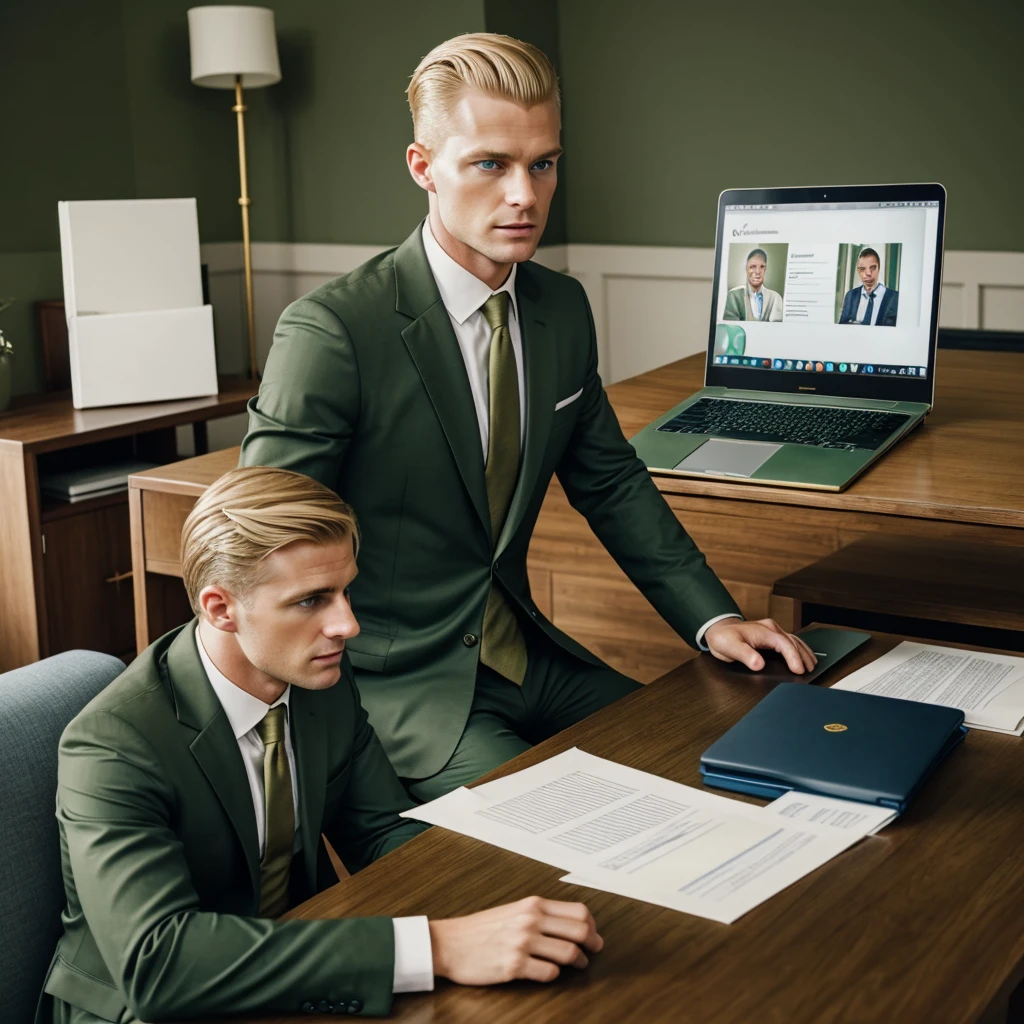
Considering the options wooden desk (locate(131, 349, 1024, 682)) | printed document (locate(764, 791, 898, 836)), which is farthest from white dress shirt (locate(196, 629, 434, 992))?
wooden desk (locate(131, 349, 1024, 682))

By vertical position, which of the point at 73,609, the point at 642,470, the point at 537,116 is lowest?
the point at 73,609

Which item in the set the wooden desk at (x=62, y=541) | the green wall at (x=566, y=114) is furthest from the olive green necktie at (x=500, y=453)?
the green wall at (x=566, y=114)

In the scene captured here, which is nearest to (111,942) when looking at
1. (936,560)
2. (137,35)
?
(936,560)

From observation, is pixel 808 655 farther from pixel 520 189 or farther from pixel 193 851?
pixel 193 851

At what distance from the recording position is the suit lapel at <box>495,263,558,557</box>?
70.2 inches

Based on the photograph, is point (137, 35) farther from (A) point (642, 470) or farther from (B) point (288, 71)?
(A) point (642, 470)

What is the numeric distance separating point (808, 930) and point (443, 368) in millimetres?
904

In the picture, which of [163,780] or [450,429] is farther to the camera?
[450,429]

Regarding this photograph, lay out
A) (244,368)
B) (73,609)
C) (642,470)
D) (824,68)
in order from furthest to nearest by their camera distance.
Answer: (244,368) → (824,68) → (73,609) → (642,470)

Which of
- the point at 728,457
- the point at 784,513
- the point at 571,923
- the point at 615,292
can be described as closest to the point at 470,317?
the point at 728,457

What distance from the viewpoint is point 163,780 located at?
1187 millimetres

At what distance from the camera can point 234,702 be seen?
1.27 m

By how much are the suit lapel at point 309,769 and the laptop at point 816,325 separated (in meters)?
0.82

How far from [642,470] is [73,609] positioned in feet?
6.48
